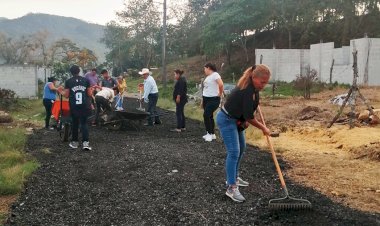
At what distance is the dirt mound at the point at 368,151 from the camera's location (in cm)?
752

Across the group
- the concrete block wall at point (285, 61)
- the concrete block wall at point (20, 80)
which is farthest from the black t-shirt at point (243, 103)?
the concrete block wall at point (285, 61)

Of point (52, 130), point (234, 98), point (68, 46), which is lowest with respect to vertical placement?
point (52, 130)

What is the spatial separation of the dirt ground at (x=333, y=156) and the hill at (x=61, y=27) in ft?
499

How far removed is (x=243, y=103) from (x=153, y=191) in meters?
1.81

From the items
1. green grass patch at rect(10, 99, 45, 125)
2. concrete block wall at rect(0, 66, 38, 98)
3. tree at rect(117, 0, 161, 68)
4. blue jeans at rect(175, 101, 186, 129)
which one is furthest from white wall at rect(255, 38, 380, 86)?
tree at rect(117, 0, 161, 68)

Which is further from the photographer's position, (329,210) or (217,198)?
(217,198)

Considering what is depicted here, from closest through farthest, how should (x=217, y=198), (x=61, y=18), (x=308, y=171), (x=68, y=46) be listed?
(x=217, y=198), (x=308, y=171), (x=68, y=46), (x=61, y=18)

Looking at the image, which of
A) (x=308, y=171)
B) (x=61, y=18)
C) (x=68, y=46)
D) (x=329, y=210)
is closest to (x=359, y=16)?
(x=308, y=171)

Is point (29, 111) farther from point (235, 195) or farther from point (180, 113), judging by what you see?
point (235, 195)

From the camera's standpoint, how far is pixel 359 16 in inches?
1298

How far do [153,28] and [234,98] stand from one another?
46.4 m

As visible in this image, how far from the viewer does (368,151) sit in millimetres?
7793

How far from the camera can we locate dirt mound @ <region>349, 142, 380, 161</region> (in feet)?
24.7

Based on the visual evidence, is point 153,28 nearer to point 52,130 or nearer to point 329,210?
point 52,130
